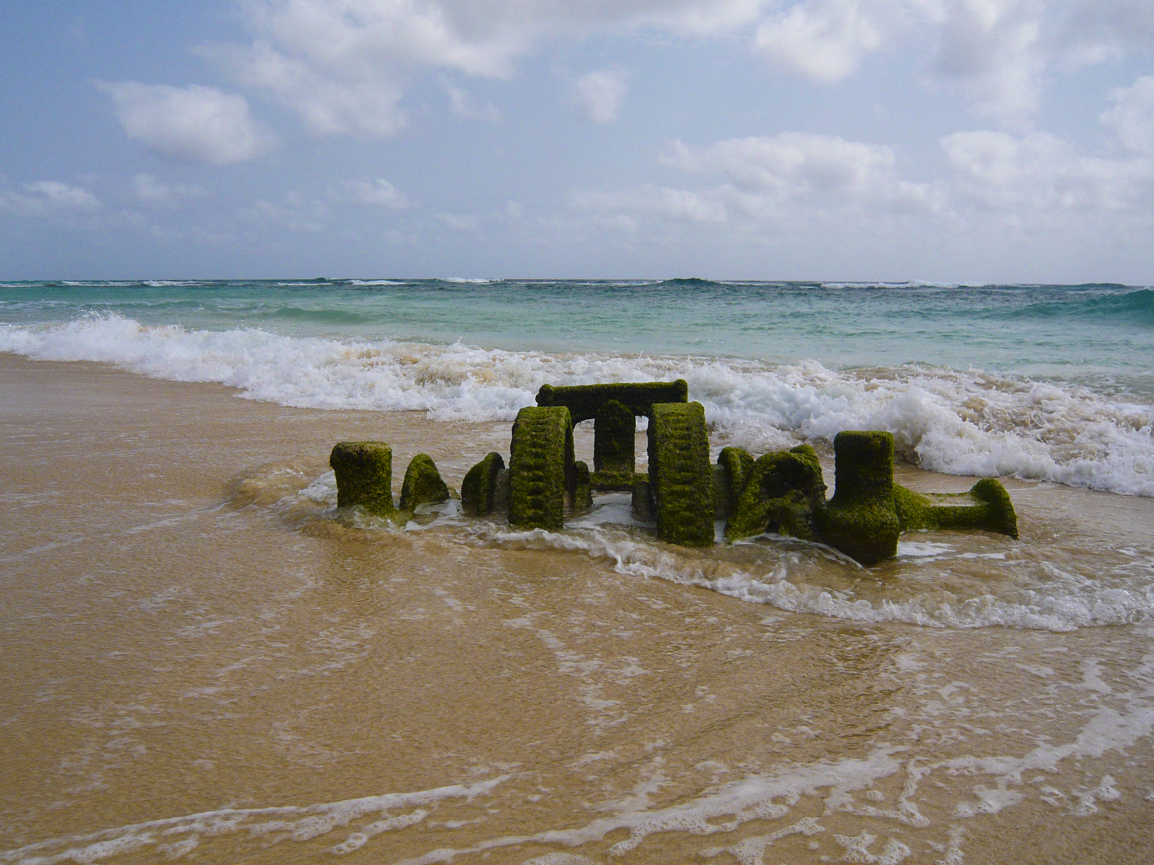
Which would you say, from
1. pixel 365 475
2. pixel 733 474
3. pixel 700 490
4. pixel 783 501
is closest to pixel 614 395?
pixel 733 474

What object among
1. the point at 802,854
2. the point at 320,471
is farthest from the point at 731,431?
the point at 802,854

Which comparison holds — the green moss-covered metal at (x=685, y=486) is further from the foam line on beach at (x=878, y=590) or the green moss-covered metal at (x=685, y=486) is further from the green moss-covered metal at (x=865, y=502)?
the green moss-covered metal at (x=865, y=502)

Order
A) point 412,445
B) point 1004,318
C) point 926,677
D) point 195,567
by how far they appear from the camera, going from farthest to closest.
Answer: point 1004,318, point 412,445, point 195,567, point 926,677

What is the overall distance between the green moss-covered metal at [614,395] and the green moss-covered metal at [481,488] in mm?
432

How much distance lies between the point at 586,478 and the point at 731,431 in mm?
3053

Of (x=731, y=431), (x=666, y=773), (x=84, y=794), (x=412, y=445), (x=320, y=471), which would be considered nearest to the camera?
(x=84, y=794)

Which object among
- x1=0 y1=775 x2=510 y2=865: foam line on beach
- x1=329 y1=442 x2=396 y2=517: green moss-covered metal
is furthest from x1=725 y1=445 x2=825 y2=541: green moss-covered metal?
x1=0 y1=775 x2=510 y2=865: foam line on beach

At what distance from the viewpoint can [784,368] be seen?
9500 mm

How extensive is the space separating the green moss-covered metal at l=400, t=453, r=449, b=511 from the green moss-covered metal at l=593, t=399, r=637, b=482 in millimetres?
843

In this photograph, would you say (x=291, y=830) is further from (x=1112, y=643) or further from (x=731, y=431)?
(x=731, y=431)

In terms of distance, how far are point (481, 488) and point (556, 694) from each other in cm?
160

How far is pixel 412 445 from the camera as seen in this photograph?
5.45 m

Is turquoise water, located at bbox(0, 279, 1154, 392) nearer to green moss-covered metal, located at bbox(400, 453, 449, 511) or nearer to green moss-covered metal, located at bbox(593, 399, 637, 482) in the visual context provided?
green moss-covered metal, located at bbox(593, 399, 637, 482)

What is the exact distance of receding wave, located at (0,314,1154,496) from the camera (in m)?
5.06
